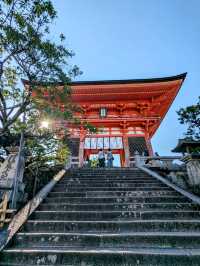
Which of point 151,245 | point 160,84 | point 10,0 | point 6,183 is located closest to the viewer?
point 151,245

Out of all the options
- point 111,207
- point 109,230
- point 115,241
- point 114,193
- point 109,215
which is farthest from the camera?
point 114,193

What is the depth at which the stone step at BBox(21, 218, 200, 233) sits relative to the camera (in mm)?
3357

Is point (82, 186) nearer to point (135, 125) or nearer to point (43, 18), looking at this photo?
point (43, 18)

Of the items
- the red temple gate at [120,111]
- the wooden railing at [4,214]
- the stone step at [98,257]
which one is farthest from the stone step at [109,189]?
the red temple gate at [120,111]

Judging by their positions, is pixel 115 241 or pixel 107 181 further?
pixel 107 181

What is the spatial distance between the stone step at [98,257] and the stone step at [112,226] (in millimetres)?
746

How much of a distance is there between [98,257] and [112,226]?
0.94 m

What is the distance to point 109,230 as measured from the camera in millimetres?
3346

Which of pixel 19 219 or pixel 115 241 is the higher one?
pixel 19 219

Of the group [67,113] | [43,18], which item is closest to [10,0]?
[43,18]

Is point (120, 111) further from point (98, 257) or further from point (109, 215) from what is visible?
point (98, 257)

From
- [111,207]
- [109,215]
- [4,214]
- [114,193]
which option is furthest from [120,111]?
[4,214]

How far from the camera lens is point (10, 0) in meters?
5.76

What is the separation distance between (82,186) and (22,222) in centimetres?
288
